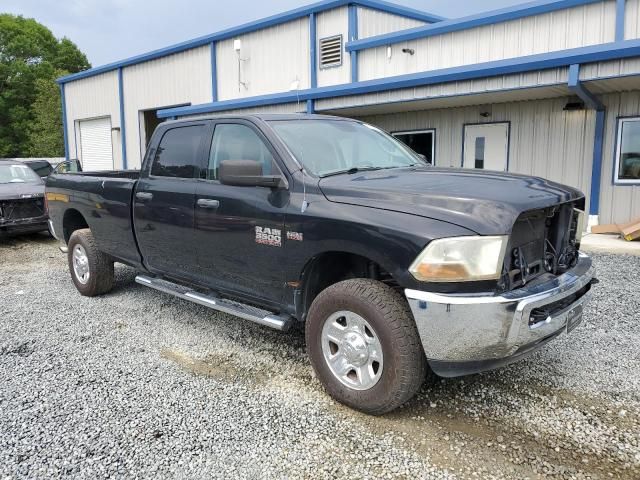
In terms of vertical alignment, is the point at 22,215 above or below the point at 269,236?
below

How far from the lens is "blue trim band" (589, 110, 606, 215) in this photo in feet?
33.1

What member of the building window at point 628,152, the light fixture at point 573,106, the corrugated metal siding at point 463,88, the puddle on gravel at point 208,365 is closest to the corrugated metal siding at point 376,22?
the corrugated metal siding at point 463,88

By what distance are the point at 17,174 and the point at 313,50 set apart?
29.8 ft

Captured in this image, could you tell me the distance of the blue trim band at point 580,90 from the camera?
838 cm

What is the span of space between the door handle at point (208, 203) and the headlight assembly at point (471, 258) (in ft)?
6.50

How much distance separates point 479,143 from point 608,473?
1007 centimetres

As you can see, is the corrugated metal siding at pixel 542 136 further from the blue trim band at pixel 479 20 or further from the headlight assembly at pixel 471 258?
the headlight assembly at pixel 471 258

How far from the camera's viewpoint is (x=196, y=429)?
3129 mm

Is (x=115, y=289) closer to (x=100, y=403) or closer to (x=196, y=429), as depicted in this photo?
(x=100, y=403)

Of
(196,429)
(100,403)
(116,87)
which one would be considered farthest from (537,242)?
(116,87)

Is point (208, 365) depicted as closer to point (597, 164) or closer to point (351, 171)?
point (351, 171)

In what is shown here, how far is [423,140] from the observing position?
12875mm

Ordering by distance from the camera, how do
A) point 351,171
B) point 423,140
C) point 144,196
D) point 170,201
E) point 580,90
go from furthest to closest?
point 423,140 < point 580,90 < point 144,196 < point 170,201 < point 351,171

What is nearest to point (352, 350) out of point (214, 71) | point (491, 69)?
point (491, 69)
